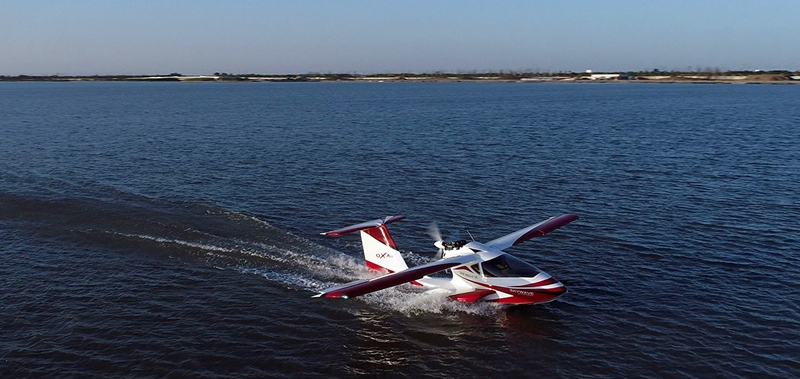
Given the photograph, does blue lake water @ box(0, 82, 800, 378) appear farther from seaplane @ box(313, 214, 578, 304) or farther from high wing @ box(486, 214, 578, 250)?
high wing @ box(486, 214, 578, 250)

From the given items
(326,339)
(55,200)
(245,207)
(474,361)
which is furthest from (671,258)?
(55,200)

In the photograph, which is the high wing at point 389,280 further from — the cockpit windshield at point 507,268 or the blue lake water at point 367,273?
the blue lake water at point 367,273

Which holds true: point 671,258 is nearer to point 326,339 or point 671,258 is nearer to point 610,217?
point 610,217

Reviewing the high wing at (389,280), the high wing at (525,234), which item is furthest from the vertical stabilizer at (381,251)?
the high wing at (525,234)

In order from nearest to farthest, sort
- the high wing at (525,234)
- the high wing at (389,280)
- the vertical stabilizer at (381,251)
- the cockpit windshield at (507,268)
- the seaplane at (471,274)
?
the high wing at (389,280) < the seaplane at (471,274) < the cockpit windshield at (507,268) < the high wing at (525,234) < the vertical stabilizer at (381,251)

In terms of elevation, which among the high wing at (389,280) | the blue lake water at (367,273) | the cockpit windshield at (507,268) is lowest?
the blue lake water at (367,273)

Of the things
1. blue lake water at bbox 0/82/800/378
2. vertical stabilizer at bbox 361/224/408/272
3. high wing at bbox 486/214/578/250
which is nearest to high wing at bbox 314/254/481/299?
blue lake water at bbox 0/82/800/378

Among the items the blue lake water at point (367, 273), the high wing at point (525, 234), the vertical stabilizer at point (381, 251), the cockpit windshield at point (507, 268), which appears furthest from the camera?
the vertical stabilizer at point (381, 251)
